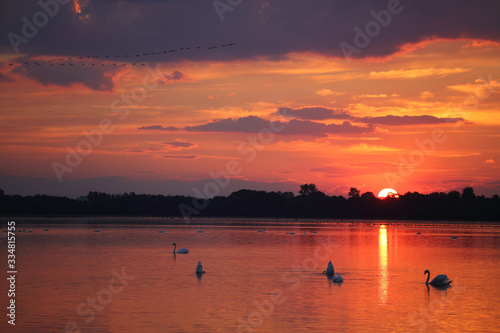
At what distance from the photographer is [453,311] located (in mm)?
25406

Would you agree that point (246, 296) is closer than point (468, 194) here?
Yes

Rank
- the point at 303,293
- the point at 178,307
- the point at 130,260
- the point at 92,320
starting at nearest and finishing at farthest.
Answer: the point at 92,320 → the point at 178,307 → the point at 303,293 → the point at 130,260

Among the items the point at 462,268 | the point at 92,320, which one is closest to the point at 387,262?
the point at 462,268

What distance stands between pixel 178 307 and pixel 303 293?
6.76 m

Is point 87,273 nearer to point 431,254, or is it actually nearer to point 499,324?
point 499,324

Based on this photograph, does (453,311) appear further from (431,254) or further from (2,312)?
(431,254)

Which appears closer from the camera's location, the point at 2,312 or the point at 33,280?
the point at 2,312

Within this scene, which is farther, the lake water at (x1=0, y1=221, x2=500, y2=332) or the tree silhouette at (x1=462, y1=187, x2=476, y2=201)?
the tree silhouette at (x1=462, y1=187, x2=476, y2=201)

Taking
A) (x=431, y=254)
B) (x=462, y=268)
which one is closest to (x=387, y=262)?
(x=462, y=268)

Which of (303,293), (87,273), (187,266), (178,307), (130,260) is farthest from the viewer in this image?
(130,260)

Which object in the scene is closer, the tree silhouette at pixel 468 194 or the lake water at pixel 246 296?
the lake water at pixel 246 296

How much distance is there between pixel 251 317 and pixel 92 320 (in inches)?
228

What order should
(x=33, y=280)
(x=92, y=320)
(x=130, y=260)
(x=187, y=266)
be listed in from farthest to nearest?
(x=130, y=260) → (x=187, y=266) → (x=33, y=280) → (x=92, y=320)

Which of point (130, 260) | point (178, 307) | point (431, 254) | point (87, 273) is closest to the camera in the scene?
point (178, 307)
